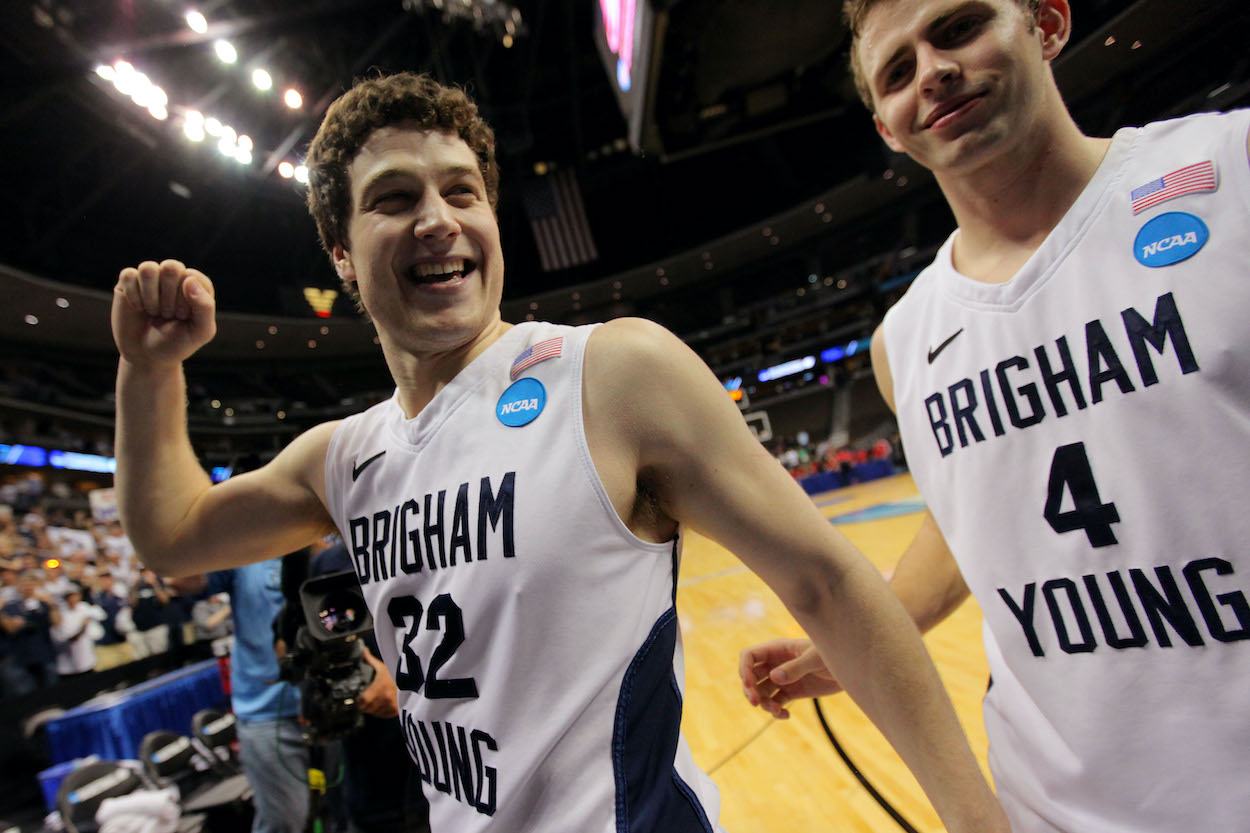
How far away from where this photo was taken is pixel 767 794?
305 cm

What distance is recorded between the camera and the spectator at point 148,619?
19.0ft

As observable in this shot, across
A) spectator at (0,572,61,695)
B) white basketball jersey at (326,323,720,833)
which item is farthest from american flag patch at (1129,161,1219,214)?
spectator at (0,572,61,695)

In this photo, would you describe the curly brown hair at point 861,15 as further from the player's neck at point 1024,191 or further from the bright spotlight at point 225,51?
the bright spotlight at point 225,51

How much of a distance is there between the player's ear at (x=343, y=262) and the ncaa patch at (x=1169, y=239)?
1354 mm

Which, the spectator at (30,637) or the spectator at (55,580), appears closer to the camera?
the spectator at (30,637)

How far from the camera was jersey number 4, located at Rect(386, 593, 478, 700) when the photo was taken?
0.85 m

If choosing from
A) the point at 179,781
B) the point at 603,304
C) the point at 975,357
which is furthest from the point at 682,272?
the point at 975,357

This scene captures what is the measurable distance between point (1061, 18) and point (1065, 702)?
3.76 ft

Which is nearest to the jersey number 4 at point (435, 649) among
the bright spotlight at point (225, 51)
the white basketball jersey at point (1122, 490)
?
the white basketball jersey at point (1122, 490)

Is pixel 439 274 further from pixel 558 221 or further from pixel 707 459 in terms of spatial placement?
pixel 558 221

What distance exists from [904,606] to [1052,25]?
108cm

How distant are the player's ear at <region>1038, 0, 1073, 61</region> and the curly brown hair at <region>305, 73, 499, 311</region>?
1.01 metres

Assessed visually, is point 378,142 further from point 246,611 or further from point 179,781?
point 179,781

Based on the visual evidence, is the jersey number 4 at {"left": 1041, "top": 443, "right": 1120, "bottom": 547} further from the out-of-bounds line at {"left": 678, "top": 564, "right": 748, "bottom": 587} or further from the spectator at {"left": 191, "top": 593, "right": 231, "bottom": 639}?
the out-of-bounds line at {"left": 678, "top": 564, "right": 748, "bottom": 587}
